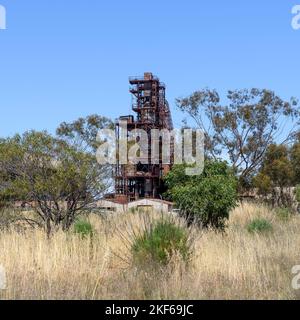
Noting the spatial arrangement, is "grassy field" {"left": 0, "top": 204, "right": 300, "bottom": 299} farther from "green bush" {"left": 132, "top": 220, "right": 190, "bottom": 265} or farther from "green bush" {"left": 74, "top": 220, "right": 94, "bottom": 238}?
"green bush" {"left": 74, "top": 220, "right": 94, "bottom": 238}

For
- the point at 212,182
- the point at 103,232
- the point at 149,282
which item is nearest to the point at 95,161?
the point at 103,232

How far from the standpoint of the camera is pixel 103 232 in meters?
12.0

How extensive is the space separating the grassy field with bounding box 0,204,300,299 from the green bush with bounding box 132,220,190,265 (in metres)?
0.20

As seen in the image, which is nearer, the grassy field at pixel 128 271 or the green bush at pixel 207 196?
the grassy field at pixel 128 271

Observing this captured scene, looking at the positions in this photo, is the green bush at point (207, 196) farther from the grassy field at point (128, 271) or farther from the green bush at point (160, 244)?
the green bush at point (160, 244)

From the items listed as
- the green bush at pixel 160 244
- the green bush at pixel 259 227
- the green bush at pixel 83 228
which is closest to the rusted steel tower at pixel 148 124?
the green bush at pixel 259 227

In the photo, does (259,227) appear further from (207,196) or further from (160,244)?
(160,244)

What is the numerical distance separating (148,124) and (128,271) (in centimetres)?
3434

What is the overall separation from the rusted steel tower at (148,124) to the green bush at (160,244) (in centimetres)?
2652

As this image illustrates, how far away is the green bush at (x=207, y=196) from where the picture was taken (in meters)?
14.9

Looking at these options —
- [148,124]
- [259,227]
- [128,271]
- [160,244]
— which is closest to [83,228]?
[160,244]
